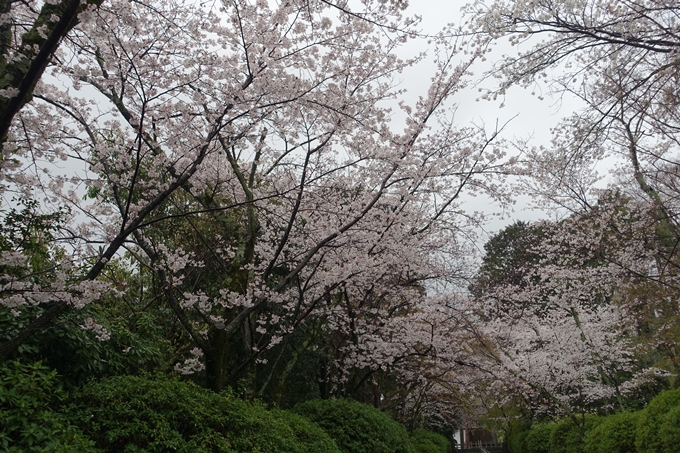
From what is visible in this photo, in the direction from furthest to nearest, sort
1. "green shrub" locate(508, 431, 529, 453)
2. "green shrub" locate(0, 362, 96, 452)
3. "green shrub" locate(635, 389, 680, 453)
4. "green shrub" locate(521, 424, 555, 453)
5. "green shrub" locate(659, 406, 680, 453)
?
"green shrub" locate(508, 431, 529, 453)
"green shrub" locate(521, 424, 555, 453)
"green shrub" locate(635, 389, 680, 453)
"green shrub" locate(659, 406, 680, 453)
"green shrub" locate(0, 362, 96, 452)

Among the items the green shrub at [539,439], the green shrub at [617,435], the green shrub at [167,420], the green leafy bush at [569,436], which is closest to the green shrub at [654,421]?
the green shrub at [617,435]

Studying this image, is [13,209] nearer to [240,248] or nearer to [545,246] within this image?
[240,248]

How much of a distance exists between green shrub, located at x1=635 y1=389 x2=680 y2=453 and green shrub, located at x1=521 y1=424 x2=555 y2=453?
24.4 feet

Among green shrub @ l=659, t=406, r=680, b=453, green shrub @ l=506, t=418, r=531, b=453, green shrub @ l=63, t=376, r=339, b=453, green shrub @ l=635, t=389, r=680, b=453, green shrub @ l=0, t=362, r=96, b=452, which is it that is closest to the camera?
green shrub @ l=0, t=362, r=96, b=452

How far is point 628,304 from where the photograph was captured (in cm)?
1071

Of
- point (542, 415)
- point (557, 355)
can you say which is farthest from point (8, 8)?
point (542, 415)

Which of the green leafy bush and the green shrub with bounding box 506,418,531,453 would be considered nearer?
the green leafy bush

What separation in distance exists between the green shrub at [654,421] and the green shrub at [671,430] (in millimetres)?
140

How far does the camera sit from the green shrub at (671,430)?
621cm

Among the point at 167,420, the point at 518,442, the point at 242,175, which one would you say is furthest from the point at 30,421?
the point at 518,442

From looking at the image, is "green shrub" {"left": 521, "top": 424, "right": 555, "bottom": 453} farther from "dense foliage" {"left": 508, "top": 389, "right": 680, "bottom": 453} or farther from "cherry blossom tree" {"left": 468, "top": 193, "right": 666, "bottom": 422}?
"cherry blossom tree" {"left": 468, "top": 193, "right": 666, "bottom": 422}

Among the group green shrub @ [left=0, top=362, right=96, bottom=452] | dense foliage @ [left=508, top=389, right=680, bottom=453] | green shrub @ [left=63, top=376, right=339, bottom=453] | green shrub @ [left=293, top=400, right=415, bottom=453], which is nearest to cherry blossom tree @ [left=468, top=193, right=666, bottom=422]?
dense foliage @ [left=508, top=389, right=680, bottom=453]

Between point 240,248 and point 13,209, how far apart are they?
8.42 feet

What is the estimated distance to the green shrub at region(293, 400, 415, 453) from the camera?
269 inches
